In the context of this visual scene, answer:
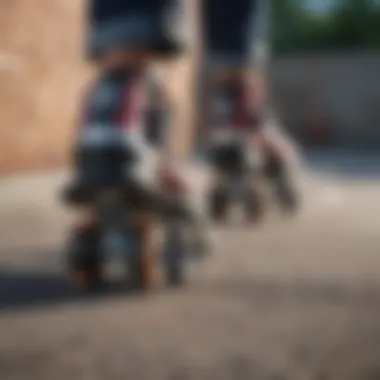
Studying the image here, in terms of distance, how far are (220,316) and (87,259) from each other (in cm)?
105

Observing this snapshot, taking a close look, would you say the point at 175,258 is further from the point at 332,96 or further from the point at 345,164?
the point at 332,96

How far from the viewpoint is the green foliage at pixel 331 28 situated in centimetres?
3706

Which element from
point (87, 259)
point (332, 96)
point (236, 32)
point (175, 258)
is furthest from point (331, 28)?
point (87, 259)

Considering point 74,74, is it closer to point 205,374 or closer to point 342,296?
point 342,296

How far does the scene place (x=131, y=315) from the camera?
5.50m

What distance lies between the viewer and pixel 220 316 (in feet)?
18.0

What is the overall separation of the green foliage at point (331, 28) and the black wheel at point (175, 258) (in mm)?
30211

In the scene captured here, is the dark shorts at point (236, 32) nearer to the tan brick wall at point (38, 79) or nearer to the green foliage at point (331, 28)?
the tan brick wall at point (38, 79)

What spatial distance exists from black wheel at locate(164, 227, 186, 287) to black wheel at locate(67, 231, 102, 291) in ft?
1.35

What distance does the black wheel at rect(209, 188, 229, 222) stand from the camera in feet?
31.5

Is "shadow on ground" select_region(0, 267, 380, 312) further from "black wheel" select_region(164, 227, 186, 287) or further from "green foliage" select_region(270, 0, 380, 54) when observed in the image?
"green foliage" select_region(270, 0, 380, 54)

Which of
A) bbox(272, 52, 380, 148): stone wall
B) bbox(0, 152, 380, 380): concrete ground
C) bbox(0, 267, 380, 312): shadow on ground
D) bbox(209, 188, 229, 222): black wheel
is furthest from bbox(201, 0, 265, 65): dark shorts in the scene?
bbox(272, 52, 380, 148): stone wall

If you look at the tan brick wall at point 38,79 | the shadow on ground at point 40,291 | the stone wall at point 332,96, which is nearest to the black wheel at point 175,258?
the shadow on ground at point 40,291

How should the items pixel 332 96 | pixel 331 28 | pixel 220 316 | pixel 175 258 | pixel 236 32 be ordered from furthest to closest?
pixel 331 28
pixel 332 96
pixel 236 32
pixel 175 258
pixel 220 316
